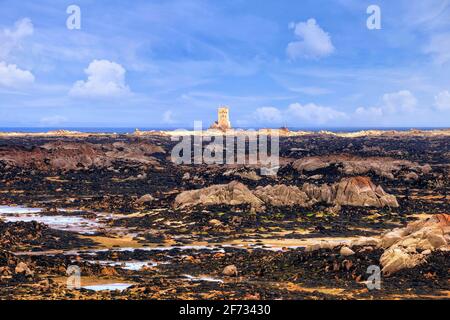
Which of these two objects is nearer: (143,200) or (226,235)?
(226,235)

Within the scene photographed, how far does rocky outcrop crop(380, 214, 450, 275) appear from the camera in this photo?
26.5 meters

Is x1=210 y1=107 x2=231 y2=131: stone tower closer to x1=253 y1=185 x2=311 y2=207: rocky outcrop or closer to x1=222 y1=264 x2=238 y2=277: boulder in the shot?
x1=253 y1=185 x2=311 y2=207: rocky outcrop

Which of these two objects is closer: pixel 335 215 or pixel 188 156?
pixel 335 215

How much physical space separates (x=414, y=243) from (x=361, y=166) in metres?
50.2

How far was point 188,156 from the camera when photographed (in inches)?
4808

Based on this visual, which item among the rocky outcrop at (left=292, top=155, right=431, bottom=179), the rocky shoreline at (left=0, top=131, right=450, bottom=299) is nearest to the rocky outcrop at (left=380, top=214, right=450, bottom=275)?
the rocky shoreline at (left=0, top=131, right=450, bottom=299)

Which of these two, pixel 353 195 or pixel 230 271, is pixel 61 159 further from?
pixel 230 271

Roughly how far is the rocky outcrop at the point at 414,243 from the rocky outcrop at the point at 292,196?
1920 cm

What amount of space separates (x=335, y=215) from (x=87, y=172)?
46.8m

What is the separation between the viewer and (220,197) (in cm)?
5156

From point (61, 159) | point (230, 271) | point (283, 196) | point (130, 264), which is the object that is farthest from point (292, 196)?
point (61, 159)

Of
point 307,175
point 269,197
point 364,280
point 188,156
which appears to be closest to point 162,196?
point 269,197

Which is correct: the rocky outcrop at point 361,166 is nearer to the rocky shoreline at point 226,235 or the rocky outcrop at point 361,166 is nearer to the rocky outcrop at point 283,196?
the rocky shoreline at point 226,235
